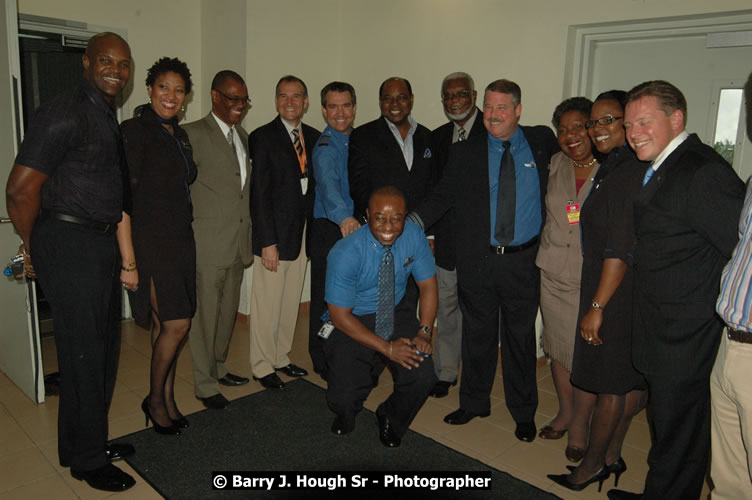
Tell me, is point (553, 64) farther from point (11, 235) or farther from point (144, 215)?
point (11, 235)

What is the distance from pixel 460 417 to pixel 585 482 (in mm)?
790

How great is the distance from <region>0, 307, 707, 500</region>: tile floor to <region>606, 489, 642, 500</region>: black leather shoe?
0.21ft

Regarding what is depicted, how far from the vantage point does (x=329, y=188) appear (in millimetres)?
3357

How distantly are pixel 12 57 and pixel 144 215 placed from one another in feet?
3.95

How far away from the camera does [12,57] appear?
9.63 ft

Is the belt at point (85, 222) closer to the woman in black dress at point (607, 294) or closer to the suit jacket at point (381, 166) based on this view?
the suit jacket at point (381, 166)

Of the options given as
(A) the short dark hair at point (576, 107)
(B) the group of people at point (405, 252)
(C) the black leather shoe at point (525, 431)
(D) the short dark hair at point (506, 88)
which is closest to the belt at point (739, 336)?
(B) the group of people at point (405, 252)

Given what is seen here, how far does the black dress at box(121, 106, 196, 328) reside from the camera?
8.73 ft

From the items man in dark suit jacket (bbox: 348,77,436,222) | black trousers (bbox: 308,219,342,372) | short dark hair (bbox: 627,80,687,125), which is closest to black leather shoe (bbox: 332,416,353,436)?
black trousers (bbox: 308,219,342,372)

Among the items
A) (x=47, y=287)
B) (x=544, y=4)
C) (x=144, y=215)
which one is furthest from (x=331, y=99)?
(x=47, y=287)

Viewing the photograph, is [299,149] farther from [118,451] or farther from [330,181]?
[118,451]

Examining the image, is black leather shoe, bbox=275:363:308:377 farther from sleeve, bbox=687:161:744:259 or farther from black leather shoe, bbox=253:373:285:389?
sleeve, bbox=687:161:744:259

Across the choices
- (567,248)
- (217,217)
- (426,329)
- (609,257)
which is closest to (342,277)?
(426,329)

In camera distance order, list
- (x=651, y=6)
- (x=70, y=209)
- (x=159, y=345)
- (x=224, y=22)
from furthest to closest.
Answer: (x=224, y=22)
(x=651, y=6)
(x=159, y=345)
(x=70, y=209)
